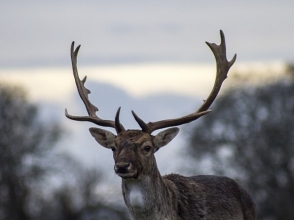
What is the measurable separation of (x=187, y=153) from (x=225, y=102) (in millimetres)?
3517

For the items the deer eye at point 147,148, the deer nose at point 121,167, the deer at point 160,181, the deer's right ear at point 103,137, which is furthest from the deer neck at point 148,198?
the deer's right ear at point 103,137

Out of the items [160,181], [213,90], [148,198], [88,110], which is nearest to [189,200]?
[160,181]

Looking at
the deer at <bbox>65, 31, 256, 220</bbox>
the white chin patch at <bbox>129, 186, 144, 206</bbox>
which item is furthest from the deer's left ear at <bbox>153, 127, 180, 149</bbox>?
the white chin patch at <bbox>129, 186, 144, 206</bbox>

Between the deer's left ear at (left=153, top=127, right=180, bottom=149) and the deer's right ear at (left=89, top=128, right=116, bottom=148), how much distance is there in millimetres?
663

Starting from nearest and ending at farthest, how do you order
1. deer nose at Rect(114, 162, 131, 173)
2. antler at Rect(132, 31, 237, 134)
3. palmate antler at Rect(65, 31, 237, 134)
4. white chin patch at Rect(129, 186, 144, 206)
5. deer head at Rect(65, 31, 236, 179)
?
deer nose at Rect(114, 162, 131, 173)
deer head at Rect(65, 31, 236, 179)
white chin patch at Rect(129, 186, 144, 206)
palmate antler at Rect(65, 31, 237, 134)
antler at Rect(132, 31, 237, 134)

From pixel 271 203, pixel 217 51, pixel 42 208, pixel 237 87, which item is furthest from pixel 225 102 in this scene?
pixel 217 51

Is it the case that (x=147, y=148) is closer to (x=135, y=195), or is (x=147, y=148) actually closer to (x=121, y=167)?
(x=135, y=195)

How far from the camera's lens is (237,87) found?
7356cm

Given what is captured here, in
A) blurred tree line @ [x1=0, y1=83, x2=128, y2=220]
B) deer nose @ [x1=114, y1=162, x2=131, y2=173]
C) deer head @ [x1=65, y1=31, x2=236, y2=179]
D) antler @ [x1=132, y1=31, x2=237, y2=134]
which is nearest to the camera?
deer nose @ [x1=114, y1=162, x2=131, y2=173]

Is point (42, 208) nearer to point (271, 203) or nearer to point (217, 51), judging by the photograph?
point (271, 203)

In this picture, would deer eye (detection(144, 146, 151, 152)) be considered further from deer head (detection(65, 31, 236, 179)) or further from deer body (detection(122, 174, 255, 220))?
deer body (detection(122, 174, 255, 220))

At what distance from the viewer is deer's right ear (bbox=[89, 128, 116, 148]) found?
20.2m

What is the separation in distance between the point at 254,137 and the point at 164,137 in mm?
52820

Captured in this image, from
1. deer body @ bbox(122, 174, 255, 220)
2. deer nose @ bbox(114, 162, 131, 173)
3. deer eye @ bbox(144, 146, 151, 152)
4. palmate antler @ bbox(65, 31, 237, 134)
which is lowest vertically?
deer body @ bbox(122, 174, 255, 220)
